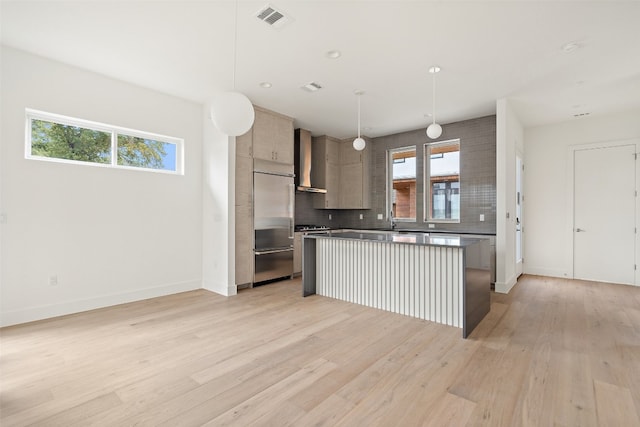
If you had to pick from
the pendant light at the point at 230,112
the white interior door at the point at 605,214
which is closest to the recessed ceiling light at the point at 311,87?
the pendant light at the point at 230,112

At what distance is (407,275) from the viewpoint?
3.43m

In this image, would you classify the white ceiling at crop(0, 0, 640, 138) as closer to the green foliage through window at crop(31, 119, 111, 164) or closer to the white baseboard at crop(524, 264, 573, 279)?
the green foliage through window at crop(31, 119, 111, 164)

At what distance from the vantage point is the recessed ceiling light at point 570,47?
9.56 feet

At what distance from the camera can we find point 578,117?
525 cm

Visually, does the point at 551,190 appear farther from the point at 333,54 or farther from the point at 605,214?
the point at 333,54

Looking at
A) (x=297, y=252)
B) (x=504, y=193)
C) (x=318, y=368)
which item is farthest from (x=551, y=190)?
(x=318, y=368)

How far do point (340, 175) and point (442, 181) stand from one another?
7.20ft

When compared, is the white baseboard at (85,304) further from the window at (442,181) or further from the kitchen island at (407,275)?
the window at (442,181)

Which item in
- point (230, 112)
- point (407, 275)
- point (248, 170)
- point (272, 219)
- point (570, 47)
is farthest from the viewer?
point (272, 219)

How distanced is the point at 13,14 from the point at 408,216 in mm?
6036

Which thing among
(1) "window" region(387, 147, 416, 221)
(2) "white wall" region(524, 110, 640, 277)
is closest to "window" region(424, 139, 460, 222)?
(1) "window" region(387, 147, 416, 221)

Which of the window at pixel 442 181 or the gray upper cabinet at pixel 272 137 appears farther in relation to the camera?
the window at pixel 442 181

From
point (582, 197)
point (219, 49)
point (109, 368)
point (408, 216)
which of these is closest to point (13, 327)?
point (109, 368)

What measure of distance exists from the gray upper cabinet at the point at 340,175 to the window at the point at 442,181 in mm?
1296
